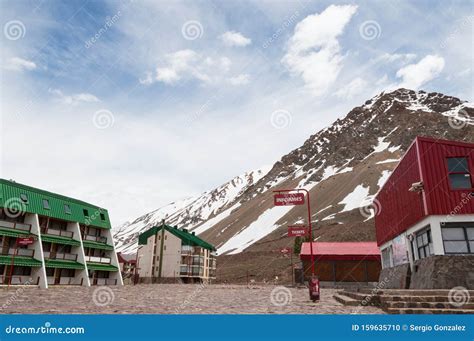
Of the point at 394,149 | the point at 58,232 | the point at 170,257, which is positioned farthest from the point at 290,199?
the point at 394,149

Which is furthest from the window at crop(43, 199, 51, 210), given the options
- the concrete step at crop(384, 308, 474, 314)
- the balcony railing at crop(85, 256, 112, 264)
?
the concrete step at crop(384, 308, 474, 314)

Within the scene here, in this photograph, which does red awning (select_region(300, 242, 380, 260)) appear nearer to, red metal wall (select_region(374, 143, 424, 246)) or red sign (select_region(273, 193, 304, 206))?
red metal wall (select_region(374, 143, 424, 246))

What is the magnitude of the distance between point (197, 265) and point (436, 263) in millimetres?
56909

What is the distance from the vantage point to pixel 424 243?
66.3 feet

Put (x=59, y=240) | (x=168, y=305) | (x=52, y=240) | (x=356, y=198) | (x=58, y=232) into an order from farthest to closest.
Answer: (x=356, y=198)
(x=58, y=232)
(x=59, y=240)
(x=52, y=240)
(x=168, y=305)

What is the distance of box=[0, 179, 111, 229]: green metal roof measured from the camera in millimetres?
33656

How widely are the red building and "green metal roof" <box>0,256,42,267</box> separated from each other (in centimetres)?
2771

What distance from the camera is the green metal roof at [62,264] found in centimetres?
3644

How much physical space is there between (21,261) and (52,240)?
4495 millimetres

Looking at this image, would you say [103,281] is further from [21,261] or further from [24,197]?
[24,197]

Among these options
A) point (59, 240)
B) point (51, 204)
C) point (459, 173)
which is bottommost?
point (59, 240)

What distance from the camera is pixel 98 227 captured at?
46.6 meters
